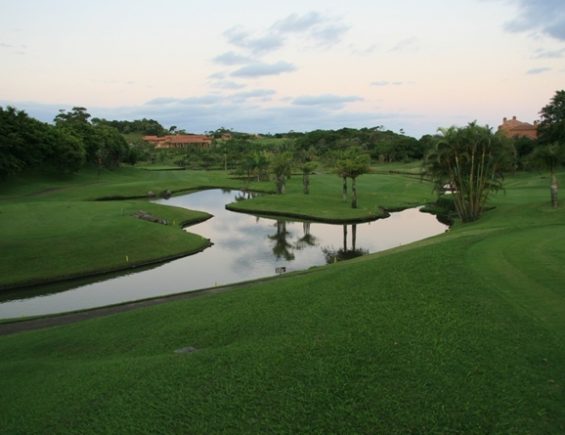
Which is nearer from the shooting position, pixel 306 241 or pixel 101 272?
pixel 101 272

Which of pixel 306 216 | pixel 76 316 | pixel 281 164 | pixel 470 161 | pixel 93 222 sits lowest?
pixel 306 216

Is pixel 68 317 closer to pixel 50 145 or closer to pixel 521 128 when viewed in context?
pixel 50 145

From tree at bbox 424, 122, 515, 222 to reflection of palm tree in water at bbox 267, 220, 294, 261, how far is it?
15.0 m

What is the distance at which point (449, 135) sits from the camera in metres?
41.1

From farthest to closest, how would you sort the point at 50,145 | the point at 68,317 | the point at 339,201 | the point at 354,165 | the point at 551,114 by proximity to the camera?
the point at 551,114, the point at 50,145, the point at 339,201, the point at 354,165, the point at 68,317

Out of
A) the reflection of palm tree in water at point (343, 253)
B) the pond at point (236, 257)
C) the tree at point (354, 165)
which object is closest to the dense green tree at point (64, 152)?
the pond at point (236, 257)

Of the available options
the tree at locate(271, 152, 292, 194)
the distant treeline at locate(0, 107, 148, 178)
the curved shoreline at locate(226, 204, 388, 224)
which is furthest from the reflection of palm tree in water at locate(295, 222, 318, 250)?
the distant treeline at locate(0, 107, 148, 178)

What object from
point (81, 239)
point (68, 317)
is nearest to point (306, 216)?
point (81, 239)

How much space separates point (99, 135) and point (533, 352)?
9767 cm

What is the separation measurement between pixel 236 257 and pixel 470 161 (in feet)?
71.8

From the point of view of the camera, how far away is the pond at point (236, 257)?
26750 millimetres

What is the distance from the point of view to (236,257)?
36094 mm

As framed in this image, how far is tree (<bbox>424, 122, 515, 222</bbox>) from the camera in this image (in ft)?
132

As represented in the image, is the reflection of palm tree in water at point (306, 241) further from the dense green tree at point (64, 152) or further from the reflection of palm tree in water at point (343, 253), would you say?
the dense green tree at point (64, 152)
